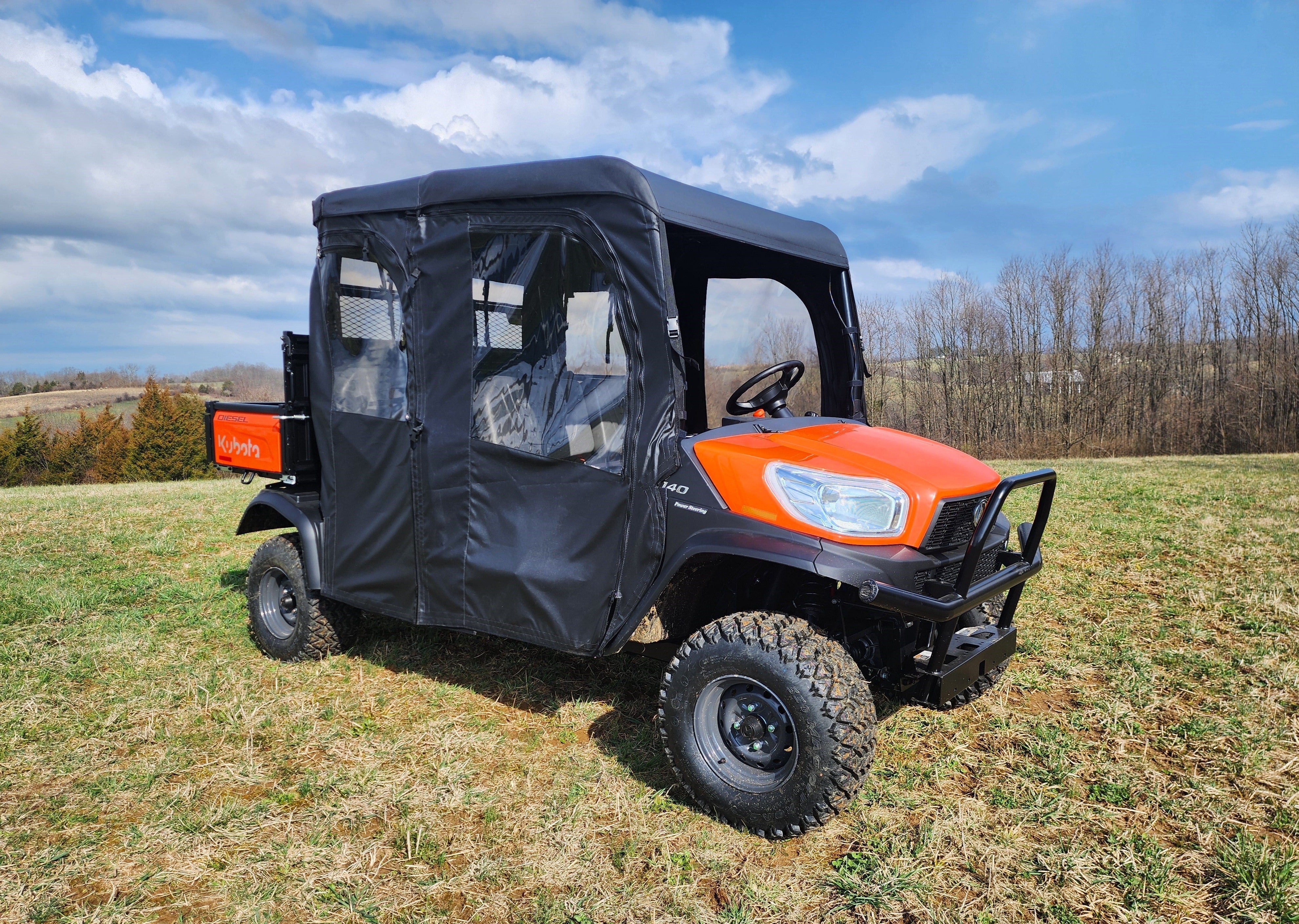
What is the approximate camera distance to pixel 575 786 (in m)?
3.47

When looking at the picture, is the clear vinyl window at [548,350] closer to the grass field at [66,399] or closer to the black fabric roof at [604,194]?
the black fabric roof at [604,194]

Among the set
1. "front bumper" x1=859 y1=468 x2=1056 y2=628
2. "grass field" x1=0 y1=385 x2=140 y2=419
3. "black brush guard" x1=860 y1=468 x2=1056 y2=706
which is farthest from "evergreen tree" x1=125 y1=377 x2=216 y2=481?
"front bumper" x1=859 y1=468 x2=1056 y2=628

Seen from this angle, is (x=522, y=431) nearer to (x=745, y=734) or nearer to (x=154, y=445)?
(x=745, y=734)

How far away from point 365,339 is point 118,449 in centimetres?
4979

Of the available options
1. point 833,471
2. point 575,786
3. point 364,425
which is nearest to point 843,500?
point 833,471

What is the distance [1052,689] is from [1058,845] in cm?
166

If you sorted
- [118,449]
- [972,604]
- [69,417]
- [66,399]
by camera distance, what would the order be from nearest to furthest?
[972,604], [118,449], [69,417], [66,399]

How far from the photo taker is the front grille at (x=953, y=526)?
3.21 m

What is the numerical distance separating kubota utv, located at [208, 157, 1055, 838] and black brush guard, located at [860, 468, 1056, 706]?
1 cm

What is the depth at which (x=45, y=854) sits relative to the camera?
3.08 metres

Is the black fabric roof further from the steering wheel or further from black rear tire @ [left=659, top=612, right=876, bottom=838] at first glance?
black rear tire @ [left=659, top=612, right=876, bottom=838]

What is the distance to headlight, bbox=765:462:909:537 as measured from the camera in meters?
3.12

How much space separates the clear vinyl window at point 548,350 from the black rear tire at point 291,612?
182cm

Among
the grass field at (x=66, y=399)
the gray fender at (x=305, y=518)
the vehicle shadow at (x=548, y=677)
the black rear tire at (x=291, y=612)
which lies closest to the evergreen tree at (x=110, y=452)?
the grass field at (x=66, y=399)
